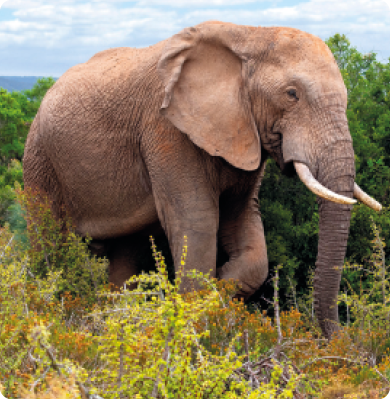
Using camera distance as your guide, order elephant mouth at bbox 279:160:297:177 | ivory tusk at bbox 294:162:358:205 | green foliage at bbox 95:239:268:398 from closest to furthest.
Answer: green foliage at bbox 95:239:268:398, ivory tusk at bbox 294:162:358:205, elephant mouth at bbox 279:160:297:177

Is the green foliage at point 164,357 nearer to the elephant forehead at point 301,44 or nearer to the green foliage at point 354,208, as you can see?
the elephant forehead at point 301,44

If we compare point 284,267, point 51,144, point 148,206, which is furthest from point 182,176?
point 284,267

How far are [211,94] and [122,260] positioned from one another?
2.61 metres

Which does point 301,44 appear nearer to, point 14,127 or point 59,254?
point 59,254

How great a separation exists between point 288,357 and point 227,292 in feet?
4.72

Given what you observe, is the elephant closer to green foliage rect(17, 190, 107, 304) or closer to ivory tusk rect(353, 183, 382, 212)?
ivory tusk rect(353, 183, 382, 212)

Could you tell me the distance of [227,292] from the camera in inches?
215

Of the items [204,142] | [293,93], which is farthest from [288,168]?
[204,142]

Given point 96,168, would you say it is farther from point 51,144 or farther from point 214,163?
point 214,163

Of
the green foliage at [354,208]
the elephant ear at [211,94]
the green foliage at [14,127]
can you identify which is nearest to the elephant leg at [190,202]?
the elephant ear at [211,94]

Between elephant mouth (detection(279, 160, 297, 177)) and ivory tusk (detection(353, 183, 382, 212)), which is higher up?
elephant mouth (detection(279, 160, 297, 177))

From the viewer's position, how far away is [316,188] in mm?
4656

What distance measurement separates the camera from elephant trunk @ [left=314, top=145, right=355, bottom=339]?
15.6 ft

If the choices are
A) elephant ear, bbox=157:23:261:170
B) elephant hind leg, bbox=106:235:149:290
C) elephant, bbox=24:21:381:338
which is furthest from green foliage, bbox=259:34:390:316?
elephant ear, bbox=157:23:261:170
